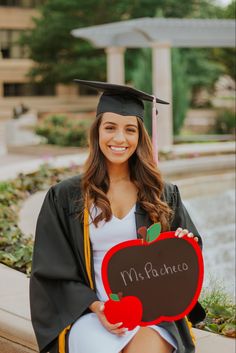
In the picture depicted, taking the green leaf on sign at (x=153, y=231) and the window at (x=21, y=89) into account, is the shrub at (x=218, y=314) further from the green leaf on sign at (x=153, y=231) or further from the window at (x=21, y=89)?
the window at (x=21, y=89)

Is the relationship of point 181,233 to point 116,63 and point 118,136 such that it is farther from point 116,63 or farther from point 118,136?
point 116,63

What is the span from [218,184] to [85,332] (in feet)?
33.8

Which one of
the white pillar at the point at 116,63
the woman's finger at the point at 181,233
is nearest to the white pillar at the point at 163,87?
the white pillar at the point at 116,63

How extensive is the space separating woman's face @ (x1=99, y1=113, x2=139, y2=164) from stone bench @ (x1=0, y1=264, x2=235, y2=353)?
1.05 m

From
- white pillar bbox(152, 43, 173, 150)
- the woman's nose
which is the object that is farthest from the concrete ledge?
white pillar bbox(152, 43, 173, 150)

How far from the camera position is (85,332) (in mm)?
3119

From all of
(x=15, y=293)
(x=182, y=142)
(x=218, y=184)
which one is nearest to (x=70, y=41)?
(x=182, y=142)

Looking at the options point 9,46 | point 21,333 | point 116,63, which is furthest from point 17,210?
point 9,46

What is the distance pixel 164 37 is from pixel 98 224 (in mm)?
14424

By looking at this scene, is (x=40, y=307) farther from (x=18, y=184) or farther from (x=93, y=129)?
(x=18, y=184)

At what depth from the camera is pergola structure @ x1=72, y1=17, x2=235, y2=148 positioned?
17000 mm

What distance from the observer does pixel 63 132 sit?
798 inches

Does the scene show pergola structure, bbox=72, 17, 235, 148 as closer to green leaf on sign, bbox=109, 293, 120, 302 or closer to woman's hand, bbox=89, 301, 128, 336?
woman's hand, bbox=89, 301, 128, 336

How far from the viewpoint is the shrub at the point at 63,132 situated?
783 inches
